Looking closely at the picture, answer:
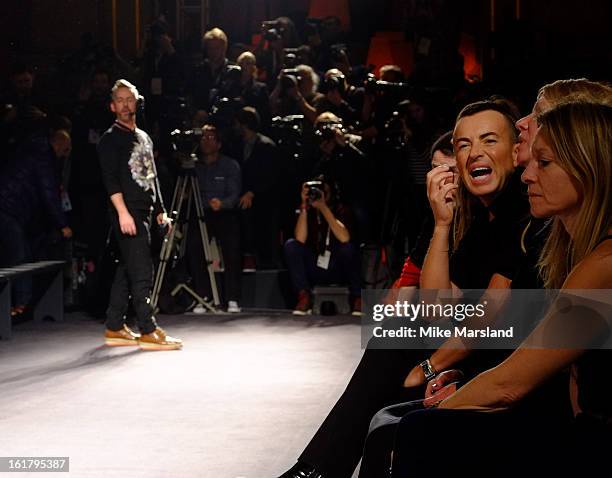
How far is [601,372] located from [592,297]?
0.38ft

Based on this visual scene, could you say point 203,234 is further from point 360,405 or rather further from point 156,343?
point 360,405

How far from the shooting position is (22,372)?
5262mm

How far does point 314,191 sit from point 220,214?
0.78 m

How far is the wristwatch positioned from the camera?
249 centimetres

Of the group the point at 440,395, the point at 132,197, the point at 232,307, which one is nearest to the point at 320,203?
the point at 232,307


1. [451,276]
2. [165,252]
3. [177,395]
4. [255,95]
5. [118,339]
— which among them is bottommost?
[118,339]

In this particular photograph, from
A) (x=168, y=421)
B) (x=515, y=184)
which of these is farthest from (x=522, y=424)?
(x=168, y=421)

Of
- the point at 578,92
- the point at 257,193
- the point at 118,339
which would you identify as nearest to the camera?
the point at 578,92

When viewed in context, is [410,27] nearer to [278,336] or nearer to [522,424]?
[278,336]

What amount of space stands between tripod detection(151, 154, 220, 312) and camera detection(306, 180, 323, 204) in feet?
2.60

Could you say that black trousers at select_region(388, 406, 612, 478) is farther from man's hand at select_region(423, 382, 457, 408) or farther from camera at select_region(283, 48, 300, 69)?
camera at select_region(283, 48, 300, 69)

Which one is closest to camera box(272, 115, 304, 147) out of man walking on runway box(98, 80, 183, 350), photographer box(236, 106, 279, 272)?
photographer box(236, 106, 279, 272)

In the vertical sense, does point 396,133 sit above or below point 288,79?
below

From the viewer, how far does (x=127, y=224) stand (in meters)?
5.78
